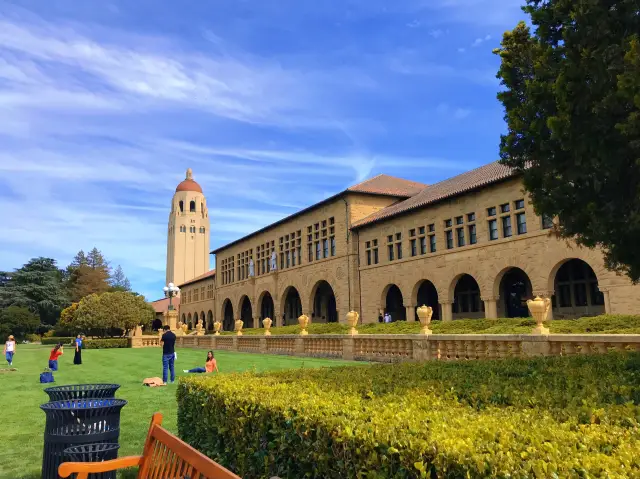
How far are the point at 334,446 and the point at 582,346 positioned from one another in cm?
999

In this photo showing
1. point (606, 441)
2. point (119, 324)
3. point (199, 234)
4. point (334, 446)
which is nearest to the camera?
point (606, 441)

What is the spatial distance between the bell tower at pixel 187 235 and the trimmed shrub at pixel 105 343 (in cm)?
7537

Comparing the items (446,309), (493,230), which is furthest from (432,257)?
(493,230)

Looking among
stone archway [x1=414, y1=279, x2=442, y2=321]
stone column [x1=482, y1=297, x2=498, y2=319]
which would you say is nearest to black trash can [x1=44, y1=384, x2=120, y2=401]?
stone column [x1=482, y1=297, x2=498, y2=319]

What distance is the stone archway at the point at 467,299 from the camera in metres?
35.8

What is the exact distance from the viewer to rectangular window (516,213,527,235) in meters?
28.1

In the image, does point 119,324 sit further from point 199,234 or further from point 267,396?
point 199,234

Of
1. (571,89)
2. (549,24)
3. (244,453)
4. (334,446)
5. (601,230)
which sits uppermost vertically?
(549,24)

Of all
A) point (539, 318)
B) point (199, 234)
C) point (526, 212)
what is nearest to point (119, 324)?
point (526, 212)

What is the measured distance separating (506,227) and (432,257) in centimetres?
581

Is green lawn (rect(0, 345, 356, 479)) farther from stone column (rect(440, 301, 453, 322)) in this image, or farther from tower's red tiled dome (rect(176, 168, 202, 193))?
tower's red tiled dome (rect(176, 168, 202, 193))

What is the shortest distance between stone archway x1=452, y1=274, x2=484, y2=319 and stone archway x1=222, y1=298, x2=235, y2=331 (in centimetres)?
3818

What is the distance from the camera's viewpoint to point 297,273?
48.3 m

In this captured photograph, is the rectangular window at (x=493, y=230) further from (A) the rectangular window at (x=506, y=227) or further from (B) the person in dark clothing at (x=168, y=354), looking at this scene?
(B) the person in dark clothing at (x=168, y=354)
